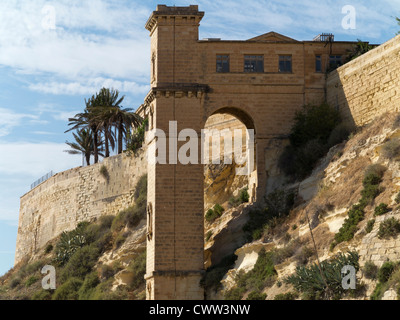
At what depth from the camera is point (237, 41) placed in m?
40.5

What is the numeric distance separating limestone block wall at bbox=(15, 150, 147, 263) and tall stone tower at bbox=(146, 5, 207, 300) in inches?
553

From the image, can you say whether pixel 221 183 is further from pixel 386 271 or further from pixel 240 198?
pixel 386 271

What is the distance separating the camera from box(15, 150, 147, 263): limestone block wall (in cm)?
5434

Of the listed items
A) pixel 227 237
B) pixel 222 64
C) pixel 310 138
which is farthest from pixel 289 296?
pixel 222 64

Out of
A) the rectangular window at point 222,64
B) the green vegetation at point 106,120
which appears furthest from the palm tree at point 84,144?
the rectangular window at point 222,64

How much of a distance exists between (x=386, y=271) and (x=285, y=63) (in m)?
16.6

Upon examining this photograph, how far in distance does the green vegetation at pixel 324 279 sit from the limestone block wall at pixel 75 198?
2361 cm

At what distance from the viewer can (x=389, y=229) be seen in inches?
1096

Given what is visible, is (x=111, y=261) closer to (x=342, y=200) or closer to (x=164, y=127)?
(x=164, y=127)

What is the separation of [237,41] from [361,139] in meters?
8.48

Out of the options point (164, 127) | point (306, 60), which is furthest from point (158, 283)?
point (306, 60)

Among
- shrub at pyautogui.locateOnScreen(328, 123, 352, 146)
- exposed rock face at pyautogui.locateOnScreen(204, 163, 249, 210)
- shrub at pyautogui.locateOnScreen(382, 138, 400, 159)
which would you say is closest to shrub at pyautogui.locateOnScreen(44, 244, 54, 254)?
exposed rock face at pyautogui.locateOnScreen(204, 163, 249, 210)

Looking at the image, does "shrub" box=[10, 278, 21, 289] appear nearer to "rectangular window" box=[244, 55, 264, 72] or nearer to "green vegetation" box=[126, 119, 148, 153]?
"green vegetation" box=[126, 119, 148, 153]
